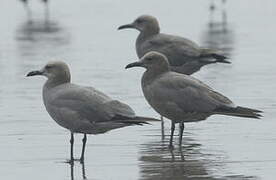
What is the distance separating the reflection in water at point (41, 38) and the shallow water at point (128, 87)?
0.08ft

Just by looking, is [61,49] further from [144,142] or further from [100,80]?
[144,142]

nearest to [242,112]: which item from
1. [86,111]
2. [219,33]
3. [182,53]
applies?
[86,111]

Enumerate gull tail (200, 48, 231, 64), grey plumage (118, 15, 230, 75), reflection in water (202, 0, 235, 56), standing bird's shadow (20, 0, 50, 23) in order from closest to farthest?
gull tail (200, 48, 231, 64) < grey plumage (118, 15, 230, 75) < reflection in water (202, 0, 235, 56) < standing bird's shadow (20, 0, 50, 23)

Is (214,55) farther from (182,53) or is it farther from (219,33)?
(219,33)

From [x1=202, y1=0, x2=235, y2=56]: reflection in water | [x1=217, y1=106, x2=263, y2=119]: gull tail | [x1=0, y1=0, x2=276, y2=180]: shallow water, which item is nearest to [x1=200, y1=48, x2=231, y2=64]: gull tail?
[x1=0, y1=0, x2=276, y2=180]: shallow water

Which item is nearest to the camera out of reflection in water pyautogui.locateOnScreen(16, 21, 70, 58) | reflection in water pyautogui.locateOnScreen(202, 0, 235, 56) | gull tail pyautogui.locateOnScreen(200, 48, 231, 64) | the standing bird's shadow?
gull tail pyautogui.locateOnScreen(200, 48, 231, 64)

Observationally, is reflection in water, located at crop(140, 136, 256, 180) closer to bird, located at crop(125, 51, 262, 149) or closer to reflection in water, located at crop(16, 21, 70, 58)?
bird, located at crop(125, 51, 262, 149)

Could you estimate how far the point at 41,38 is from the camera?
84.2 ft

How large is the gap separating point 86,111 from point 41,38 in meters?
14.4

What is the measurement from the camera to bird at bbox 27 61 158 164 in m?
11.3

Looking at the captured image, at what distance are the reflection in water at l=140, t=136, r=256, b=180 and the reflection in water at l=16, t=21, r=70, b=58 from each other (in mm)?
10128

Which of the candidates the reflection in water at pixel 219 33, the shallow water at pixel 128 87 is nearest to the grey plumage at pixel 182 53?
the shallow water at pixel 128 87

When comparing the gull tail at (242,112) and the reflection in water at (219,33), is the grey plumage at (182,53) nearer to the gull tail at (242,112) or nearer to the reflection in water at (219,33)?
the gull tail at (242,112)

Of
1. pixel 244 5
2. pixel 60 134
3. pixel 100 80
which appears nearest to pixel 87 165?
pixel 60 134
